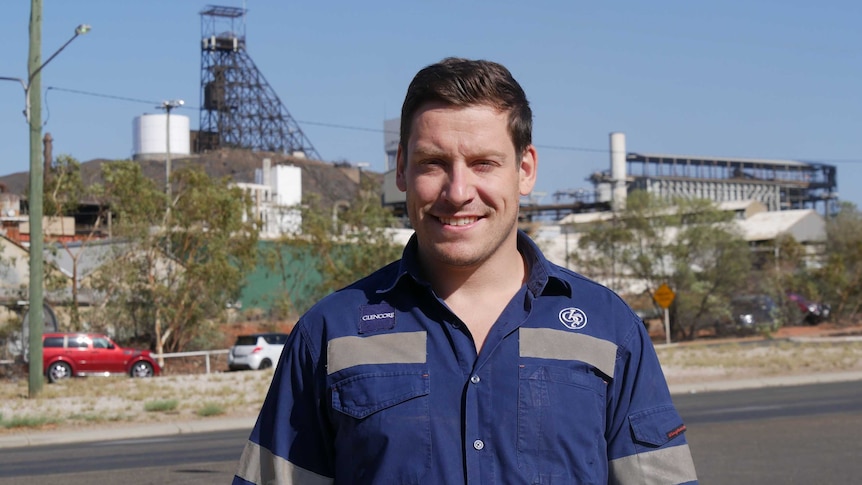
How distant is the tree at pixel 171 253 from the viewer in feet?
130

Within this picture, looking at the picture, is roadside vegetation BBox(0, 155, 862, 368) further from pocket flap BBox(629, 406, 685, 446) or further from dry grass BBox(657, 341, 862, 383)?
pocket flap BBox(629, 406, 685, 446)

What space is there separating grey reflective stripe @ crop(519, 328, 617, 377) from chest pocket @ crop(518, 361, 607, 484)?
0.03 metres

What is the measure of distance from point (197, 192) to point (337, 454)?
→ 38.0 metres

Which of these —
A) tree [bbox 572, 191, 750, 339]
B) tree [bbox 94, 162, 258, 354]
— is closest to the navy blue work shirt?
tree [bbox 94, 162, 258, 354]

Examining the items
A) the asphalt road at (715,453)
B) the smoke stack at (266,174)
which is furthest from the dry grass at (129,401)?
the smoke stack at (266,174)

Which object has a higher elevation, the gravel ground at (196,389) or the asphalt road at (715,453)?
the asphalt road at (715,453)

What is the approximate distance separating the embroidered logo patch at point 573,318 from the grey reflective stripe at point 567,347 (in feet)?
0.10

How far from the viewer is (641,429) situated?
3.09 meters

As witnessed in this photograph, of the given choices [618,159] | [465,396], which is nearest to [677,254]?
[465,396]

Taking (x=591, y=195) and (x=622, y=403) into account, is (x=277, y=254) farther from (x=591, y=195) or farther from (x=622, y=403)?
(x=591, y=195)

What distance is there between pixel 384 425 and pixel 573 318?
60 centimetres

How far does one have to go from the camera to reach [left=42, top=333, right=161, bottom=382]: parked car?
3166 centimetres

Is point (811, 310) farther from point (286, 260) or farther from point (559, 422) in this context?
point (559, 422)

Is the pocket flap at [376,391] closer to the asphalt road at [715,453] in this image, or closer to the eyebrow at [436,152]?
the eyebrow at [436,152]
